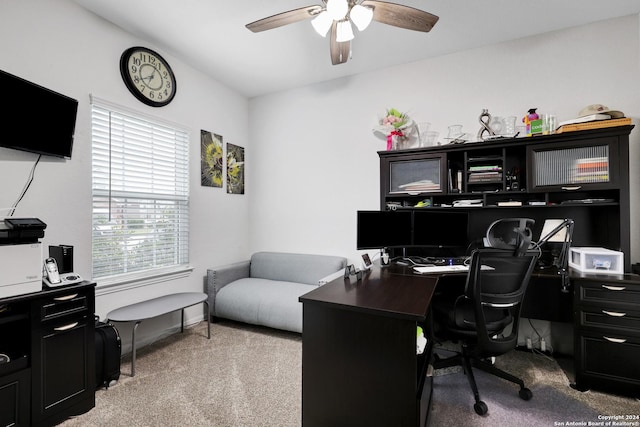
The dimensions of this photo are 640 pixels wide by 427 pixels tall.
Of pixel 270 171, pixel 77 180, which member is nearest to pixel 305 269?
pixel 270 171

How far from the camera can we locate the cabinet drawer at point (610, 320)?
6.31 feet

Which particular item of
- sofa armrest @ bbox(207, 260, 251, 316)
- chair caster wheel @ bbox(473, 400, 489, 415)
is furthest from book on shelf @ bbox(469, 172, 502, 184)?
sofa armrest @ bbox(207, 260, 251, 316)

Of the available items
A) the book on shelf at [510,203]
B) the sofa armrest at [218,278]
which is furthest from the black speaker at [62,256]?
the book on shelf at [510,203]

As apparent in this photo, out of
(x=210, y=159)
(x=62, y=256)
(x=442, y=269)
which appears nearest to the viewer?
(x=62, y=256)

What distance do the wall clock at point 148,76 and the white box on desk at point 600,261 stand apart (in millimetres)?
3990

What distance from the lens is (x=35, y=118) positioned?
195 cm

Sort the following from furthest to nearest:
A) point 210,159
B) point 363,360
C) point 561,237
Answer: point 210,159 < point 561,237 < point 363,360

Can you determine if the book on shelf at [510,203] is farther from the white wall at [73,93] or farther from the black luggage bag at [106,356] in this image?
the black luggage bag at [106,356]

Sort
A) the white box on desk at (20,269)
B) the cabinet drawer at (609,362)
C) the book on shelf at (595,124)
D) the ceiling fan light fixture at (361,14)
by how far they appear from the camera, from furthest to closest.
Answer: the book on shelf at (595,124) → the cabinet drawer at (609,362) → the ceiling fan light fixture at (361,14) → the white box on desk at (20,269)

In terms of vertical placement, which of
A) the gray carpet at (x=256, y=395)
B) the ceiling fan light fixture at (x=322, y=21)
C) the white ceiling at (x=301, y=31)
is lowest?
the gray carpet at (x=256, y=395)

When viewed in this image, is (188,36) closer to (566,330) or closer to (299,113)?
(299,113)

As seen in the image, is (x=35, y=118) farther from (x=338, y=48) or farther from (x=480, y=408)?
(x=480, y=408)

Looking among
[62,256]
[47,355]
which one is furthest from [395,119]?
[47,355]

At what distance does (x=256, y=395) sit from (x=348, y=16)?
2.66 metres
